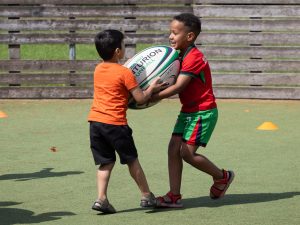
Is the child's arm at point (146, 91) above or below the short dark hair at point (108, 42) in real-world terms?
below

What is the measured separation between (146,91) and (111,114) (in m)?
0.35

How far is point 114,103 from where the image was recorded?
6.82 meters

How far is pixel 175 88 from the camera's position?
277 inches

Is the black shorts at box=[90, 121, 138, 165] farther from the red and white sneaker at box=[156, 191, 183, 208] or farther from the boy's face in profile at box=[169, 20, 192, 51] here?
the boy's face in profile at box=[169, 20, 192, 51]

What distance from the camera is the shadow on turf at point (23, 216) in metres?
6.57

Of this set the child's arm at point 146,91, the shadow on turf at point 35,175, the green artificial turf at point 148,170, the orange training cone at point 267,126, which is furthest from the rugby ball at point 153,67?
the orange training cone at point 267,126

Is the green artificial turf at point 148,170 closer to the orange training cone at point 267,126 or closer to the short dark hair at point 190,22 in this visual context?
the orange training cone at point 267,126

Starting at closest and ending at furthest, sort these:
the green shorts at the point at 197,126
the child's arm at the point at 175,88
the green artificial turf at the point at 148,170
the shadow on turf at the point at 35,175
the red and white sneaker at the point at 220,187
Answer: the green artificial turf at the point at 148,170 → the child's arm at the point at 175,88 → the green shorts at the point at 197,126 → the red and white sneaker at the point at 220,187 → the shadow on turf at the point at 35,175

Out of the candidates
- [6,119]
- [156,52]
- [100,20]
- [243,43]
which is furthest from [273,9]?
[156,52]

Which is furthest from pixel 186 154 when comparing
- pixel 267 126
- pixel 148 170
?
pixel 267 126

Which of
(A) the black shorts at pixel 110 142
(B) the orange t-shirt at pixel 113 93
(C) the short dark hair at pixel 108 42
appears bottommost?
(A) the black shorts at pixel 110 142

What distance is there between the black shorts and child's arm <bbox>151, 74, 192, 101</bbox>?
0.37 meters

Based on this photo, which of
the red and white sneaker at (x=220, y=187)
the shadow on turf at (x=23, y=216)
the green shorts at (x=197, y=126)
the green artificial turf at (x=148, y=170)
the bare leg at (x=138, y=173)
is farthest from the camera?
the red and white sneaker at (x=220, y=187)

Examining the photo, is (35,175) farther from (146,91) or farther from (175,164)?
(146,91)
